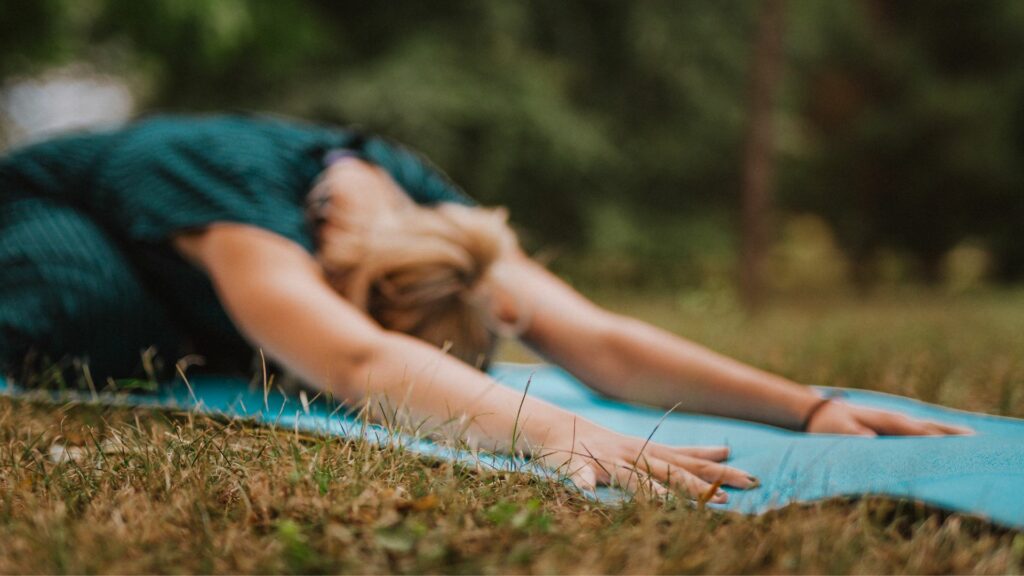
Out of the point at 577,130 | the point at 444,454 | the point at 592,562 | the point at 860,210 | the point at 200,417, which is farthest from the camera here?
the point at 860,210

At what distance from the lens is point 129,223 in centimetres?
209

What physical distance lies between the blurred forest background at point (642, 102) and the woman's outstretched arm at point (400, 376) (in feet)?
13.1

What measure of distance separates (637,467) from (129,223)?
58.3 inches

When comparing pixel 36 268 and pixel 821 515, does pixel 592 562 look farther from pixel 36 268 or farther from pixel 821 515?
pixel 36 268

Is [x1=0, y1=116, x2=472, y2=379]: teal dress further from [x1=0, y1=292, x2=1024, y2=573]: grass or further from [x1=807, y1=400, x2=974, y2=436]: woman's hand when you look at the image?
[x1=807, y1=400, x2=974, y2=436]: woman's hand

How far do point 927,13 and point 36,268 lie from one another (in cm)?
1161

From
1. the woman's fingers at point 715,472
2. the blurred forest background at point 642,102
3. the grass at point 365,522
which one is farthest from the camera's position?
the blurred forest background at point 642,102

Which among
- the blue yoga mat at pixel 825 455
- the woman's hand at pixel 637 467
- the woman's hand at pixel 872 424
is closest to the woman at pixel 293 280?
the woman's hand at pixel 872 424

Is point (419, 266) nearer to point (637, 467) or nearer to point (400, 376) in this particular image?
point (400, 376)

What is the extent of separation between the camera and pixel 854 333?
3725 millimetres

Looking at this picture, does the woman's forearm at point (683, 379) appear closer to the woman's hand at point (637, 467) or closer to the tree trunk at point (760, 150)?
the woman's hand at point (637, 467)

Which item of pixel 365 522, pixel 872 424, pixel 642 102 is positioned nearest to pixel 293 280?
pixel 365 522

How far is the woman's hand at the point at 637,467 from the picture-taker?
1282mm

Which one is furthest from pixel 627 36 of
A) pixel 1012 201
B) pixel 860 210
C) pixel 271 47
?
pixel 1012 201
